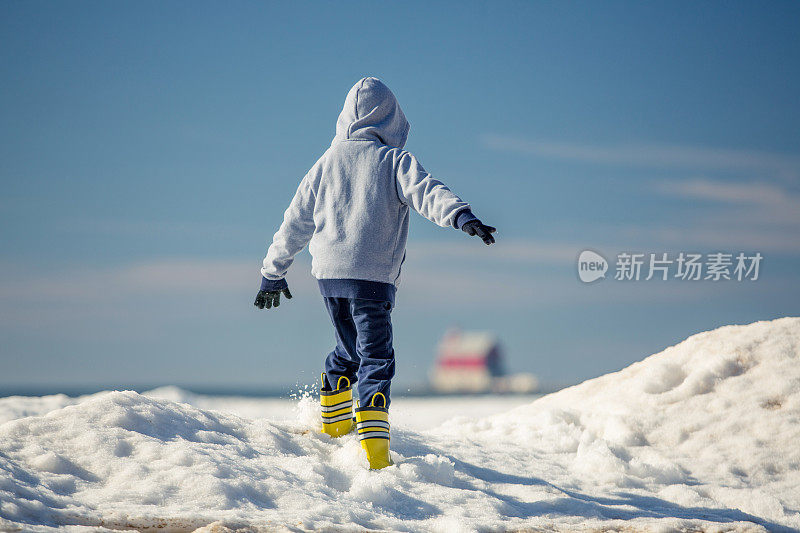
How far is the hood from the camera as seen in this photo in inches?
150

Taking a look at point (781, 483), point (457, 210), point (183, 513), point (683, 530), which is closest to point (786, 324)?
point (781, 483)

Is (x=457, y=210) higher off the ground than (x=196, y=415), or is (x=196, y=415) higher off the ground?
(x=457, y=210)

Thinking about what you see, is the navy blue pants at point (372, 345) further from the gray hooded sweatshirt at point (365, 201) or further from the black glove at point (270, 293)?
the black glove at point (270, 293)

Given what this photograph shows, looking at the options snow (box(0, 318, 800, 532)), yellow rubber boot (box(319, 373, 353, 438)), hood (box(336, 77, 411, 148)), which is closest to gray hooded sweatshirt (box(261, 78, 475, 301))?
hood (box(336, 77, 411, 148))

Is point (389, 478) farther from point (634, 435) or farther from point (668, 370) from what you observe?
point (668, 370)

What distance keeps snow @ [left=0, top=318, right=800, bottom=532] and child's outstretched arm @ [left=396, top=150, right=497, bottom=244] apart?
1186 mm

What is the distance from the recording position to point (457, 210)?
3.37 metres

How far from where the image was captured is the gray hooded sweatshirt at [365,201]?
358 centimetres

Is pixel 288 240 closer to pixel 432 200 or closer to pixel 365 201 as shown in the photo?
pixel 365 201

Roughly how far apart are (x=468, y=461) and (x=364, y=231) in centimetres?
150

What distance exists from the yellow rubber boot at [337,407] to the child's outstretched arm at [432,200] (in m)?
1.03

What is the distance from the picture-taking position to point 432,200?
11.5 ft

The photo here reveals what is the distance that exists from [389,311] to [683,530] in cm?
167

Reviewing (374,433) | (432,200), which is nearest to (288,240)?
(432,200)
